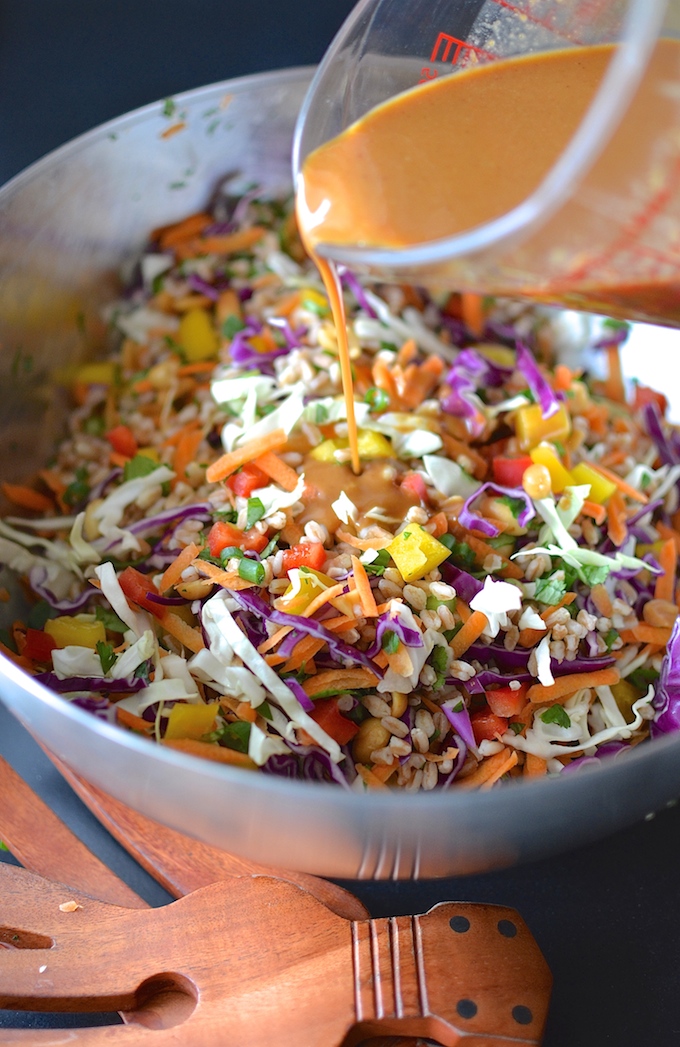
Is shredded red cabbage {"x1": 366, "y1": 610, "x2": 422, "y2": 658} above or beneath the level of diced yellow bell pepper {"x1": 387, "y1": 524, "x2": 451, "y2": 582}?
beneath

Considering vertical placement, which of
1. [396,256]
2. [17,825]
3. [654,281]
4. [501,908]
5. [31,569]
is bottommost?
[501,908]

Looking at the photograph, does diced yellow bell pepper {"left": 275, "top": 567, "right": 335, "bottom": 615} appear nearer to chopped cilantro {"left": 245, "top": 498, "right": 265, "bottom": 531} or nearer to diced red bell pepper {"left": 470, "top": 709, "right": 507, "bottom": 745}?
chopped cilantro {"left": 245, "top": 498, "right": 265, "bottom": 531}

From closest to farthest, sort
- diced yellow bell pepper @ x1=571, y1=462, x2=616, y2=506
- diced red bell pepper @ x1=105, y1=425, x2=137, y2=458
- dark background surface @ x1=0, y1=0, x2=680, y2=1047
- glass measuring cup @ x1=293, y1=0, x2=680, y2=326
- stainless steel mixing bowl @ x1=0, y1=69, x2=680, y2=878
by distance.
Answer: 1. glass measuring cup @ x1=293, y1=0, x2=680, y2=326
2. stainless steel mixing bowl @ x1=0, y1=69, x2=680, y2=878
3. dark background surface @ x1=0, y1=0, x2=680, y2=1047
4. diced yellow bell pepper @ x1=571, y1=462, x2=616, y2=506
5. diced red bell pepper @ x1=105, y1=425, x2=137, y2=458

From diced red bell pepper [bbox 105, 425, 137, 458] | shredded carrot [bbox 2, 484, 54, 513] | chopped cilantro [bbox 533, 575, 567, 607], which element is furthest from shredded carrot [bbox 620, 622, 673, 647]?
shredded carrot [bbox 2, 484, 54, 513]

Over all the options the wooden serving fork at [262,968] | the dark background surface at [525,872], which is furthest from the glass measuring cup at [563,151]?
the wooden serving fork at [262,968]

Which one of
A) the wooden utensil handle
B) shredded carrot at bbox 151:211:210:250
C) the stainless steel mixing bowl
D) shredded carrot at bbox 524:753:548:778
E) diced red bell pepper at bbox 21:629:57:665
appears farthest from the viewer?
shredded carrot at bbox 151:211:210:250

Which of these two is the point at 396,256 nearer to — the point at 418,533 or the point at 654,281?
the point at 654,281

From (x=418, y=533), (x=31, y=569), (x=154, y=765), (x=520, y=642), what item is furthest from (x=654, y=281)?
(x=31, y=569)
